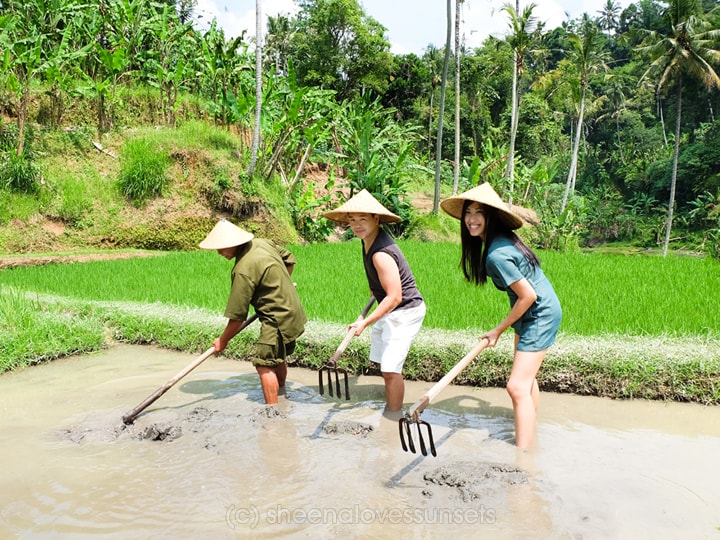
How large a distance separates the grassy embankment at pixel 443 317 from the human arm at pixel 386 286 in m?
1.32

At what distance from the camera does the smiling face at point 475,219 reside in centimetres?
328

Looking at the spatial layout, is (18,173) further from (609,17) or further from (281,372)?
(609,17)

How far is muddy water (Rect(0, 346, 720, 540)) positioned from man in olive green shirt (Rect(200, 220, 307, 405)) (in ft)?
1.22

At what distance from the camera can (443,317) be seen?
5742 millimetres

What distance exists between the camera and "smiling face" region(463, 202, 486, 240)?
10.8 ft

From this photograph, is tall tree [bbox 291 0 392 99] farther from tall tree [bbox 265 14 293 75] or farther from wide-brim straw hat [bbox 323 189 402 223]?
wide-brim straw hat [bbox 323 189 402 223]

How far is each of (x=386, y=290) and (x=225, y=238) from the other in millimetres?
1104

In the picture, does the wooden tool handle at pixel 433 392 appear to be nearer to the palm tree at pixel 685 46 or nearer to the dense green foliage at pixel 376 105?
the dense green foliage at pixel 376 105

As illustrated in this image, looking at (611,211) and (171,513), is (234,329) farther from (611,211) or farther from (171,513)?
(611,211)

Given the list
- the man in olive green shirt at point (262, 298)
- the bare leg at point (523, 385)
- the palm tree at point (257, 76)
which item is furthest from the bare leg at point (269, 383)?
the palm tree at point (257, 76)

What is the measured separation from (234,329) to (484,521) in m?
1.98

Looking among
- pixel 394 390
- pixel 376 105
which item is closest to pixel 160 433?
pixel 394 390

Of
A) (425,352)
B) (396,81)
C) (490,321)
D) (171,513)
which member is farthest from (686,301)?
(396,81)

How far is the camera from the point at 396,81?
30.3 metres
